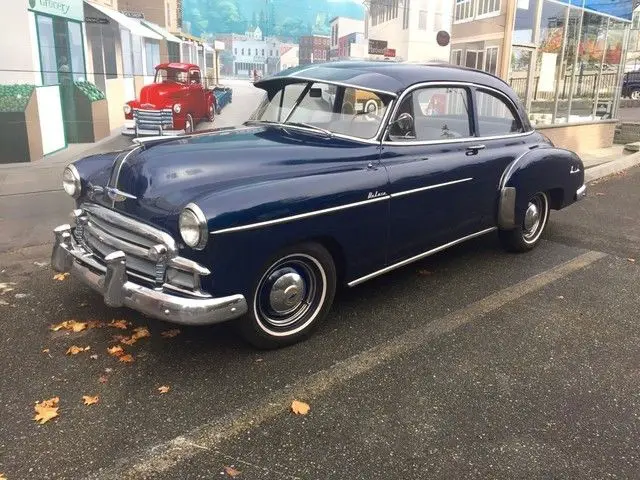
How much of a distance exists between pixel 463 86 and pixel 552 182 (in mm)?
1518

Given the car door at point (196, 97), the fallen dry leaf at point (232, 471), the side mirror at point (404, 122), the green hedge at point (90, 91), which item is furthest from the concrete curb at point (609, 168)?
the green hedge at point (90, 91)

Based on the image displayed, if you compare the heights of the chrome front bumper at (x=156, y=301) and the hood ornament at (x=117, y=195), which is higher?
the hood ornament at (x=117, y=195)

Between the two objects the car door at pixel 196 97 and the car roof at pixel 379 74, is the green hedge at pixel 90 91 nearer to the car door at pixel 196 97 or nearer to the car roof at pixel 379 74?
the car door at pixel 196 97

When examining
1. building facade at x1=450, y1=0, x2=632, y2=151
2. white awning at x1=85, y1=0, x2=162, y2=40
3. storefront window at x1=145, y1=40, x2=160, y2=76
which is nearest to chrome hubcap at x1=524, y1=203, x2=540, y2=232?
storefront window at x1=145, y1=40, x2=160, y2=76

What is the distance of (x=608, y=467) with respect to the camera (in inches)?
101

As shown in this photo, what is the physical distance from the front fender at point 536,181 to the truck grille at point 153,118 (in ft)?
19.5

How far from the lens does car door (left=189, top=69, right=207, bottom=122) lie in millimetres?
9336

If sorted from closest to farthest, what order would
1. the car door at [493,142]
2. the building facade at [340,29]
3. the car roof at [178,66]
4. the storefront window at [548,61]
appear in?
the car door at [493,142] → the car roof at [178,66] → the storefront window at [548,61] → the building facade at [340,29]

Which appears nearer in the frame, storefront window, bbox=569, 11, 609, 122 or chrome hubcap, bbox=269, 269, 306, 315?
chrome hubcap, bbox=269, 269, 306, 315

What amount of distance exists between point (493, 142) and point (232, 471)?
3753 mm

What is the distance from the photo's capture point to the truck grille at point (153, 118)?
9.17 m

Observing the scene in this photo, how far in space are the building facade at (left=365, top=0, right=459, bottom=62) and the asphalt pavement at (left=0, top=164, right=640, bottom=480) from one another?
11.6m

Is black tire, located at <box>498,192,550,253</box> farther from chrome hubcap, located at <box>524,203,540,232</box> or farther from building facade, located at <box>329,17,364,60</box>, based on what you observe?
building facade, located at <box>329,17,364,60</box>

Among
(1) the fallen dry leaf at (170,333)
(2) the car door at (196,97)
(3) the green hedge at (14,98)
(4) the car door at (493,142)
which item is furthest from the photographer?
(2) the car door at (196,97)
